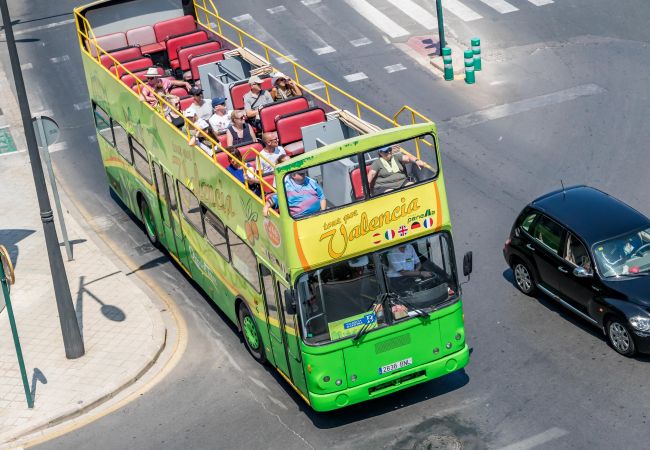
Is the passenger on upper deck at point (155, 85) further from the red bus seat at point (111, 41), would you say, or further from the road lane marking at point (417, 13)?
the road lane marking at point (417, 13)

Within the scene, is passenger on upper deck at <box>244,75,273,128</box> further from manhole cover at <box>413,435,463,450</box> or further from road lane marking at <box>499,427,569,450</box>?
road lane marking at <box>499,427,569,450</box>

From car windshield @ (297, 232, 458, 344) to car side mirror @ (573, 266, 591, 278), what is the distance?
2874 mm

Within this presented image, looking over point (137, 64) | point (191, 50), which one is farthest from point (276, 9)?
point (137, 64)

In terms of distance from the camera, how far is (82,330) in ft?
61.5

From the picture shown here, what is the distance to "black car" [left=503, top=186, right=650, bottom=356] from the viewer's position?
1634 cm

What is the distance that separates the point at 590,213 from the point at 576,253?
2.43ft

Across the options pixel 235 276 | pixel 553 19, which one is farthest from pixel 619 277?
pixel 553 19

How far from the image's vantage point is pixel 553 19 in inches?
1220

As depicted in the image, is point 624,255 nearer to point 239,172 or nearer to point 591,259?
point 591,259

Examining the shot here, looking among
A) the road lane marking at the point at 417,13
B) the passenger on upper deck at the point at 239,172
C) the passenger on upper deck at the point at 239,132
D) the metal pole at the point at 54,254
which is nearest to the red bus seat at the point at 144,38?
the passenger on upper deck at the point at 239,132

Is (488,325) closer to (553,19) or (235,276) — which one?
(235,276)

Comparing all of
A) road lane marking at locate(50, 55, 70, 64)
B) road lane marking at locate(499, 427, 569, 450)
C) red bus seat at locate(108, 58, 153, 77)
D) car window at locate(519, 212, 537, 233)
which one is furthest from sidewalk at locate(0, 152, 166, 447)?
road lane marking at locate(50, 55, 70, 64)

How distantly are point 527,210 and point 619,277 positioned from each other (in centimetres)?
231

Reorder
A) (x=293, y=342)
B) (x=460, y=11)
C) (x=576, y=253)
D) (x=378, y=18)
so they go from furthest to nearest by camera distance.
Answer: (x=378, y=18)
(x=460, y=11)
(x=576, y=253)
(x=293, y=342)
